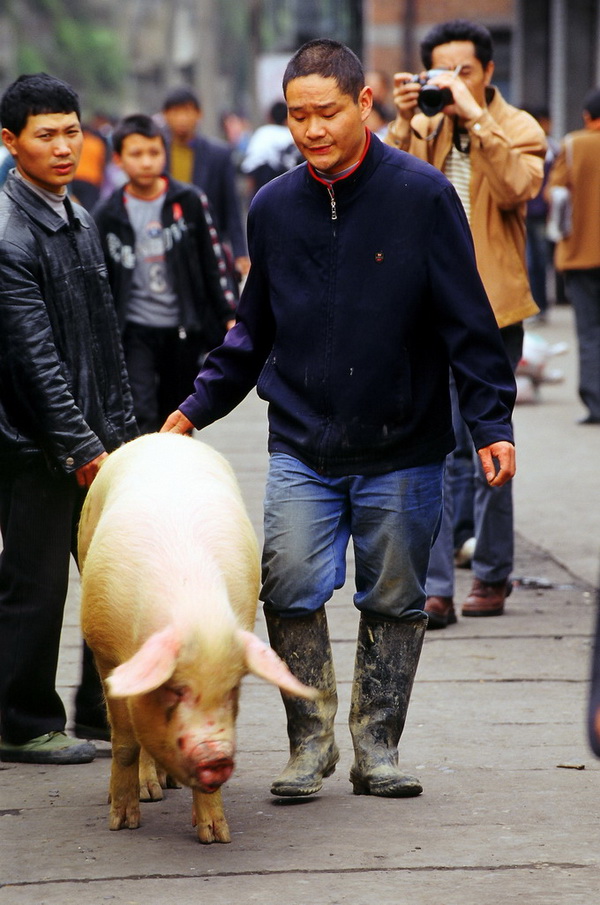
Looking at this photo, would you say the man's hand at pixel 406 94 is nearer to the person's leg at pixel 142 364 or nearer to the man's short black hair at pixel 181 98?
the person's leg at pixel 142 364

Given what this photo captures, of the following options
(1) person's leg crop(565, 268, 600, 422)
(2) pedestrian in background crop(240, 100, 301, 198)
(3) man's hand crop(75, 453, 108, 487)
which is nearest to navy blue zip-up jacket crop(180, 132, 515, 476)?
(3) man's hand crop(75, 453, 108, 487)

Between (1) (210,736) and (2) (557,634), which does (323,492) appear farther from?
(2) (557,634)

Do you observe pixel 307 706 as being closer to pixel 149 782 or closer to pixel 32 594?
pixel 149 782

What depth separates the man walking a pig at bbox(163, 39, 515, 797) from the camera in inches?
174

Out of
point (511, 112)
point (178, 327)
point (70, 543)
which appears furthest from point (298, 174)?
point (178, 327)

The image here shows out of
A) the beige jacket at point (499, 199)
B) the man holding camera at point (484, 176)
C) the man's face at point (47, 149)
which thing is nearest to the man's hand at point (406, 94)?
the man holding camera at point (484, 176)

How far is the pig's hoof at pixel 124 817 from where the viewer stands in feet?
14.4

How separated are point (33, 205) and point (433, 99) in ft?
6.11

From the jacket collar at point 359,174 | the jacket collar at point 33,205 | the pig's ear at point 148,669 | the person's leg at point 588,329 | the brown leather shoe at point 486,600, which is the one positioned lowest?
the person's leg at point 588,329

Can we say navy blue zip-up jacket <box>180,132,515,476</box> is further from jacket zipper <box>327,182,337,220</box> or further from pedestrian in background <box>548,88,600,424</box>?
pedestrian in background <box>548,88,600,424</box>

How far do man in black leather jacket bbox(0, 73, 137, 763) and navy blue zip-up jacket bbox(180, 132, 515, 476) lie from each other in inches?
26.8

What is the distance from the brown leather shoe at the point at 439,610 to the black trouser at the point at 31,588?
1888mm

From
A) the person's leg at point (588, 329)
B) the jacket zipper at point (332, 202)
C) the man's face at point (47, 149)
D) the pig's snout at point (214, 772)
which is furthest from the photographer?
the person's leg at point (588, 329)

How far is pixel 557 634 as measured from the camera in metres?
6.45
